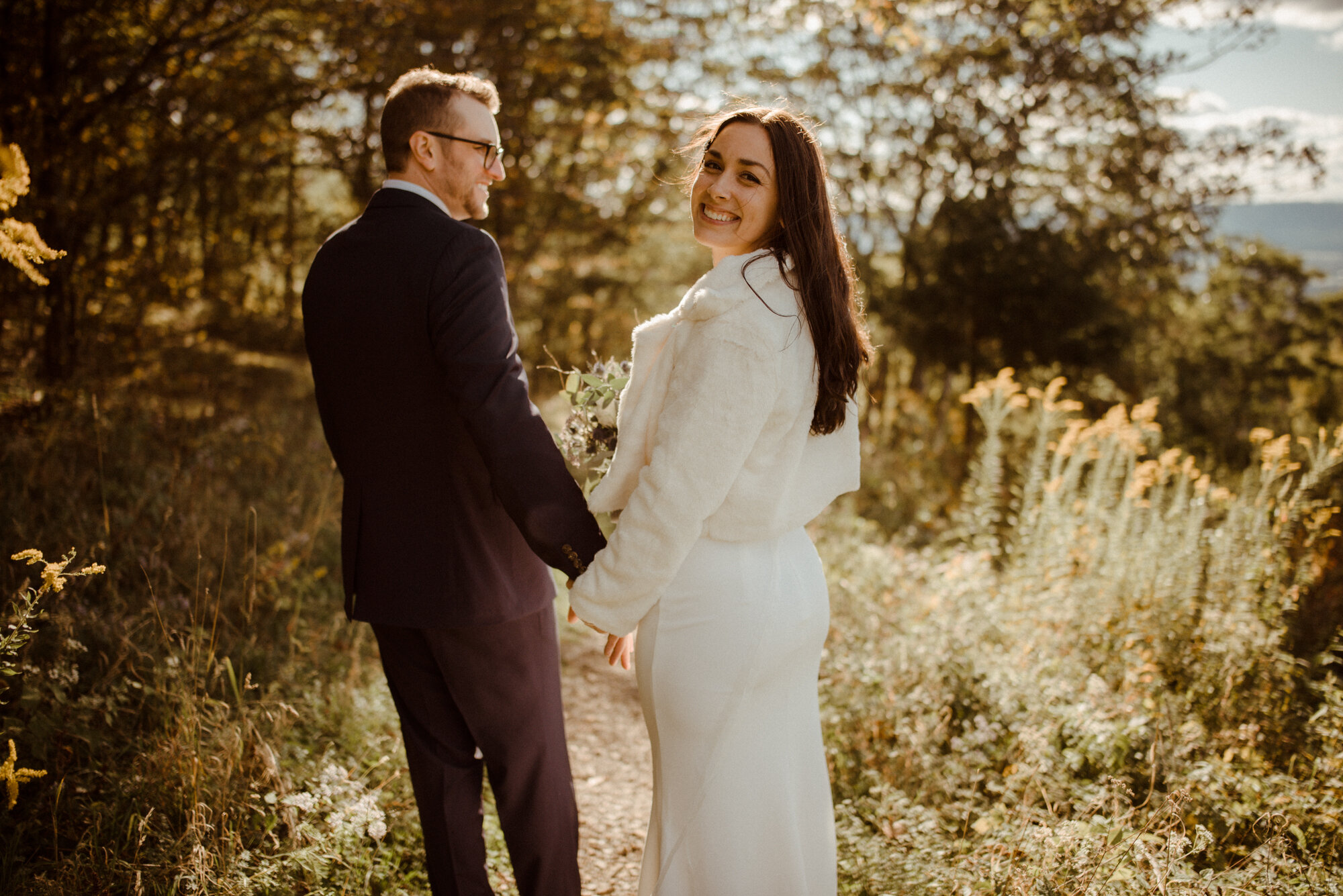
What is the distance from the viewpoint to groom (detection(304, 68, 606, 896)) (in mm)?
1909

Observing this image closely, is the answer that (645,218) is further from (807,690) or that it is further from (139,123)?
(807,690)

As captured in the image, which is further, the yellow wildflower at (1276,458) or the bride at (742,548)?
the yellow wildflower at (1276,458)

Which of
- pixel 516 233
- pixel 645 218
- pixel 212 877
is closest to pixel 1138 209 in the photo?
pixel 645 218

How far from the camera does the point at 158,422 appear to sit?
5.45 metres

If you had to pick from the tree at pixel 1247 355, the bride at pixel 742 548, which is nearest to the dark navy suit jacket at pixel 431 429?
the bride at pixel 742 548

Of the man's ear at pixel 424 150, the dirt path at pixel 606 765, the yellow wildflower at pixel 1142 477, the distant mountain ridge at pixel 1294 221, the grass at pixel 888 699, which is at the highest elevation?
the distant mountain ridge at pixel 1294 221

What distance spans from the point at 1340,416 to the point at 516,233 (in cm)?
979

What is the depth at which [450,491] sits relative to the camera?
80.0 inches

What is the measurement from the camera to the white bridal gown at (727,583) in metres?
1.74

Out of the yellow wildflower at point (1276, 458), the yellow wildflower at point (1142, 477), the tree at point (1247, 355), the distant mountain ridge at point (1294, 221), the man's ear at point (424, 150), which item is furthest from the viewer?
the tree at point (1247, 355)

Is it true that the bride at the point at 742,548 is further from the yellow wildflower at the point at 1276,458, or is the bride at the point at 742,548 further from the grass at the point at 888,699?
the yellow wildflower at the point at 1276,458

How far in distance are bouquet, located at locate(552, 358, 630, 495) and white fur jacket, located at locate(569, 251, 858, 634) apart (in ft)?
0.76

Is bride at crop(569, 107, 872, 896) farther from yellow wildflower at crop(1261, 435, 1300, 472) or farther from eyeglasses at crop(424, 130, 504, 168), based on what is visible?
yellow wildflower at crop(1261, 435, 1300, 472)

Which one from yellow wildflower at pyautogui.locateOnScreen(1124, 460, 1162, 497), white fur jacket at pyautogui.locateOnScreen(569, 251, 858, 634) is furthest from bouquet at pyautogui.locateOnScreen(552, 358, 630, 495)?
yellow wildflower at pyautogui.locateOnScreen(1124, 460, 1162, 497)
